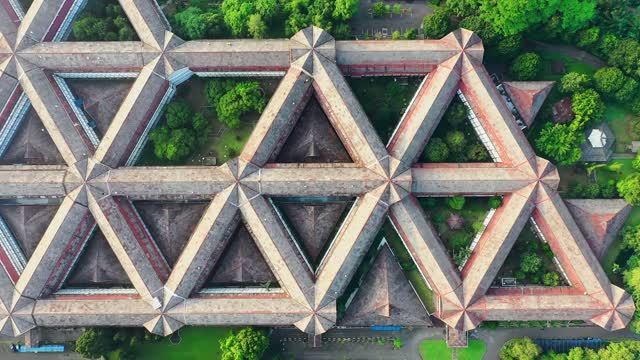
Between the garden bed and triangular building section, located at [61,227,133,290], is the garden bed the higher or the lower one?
the higher one

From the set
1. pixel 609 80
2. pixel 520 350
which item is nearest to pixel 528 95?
pixel 609 80

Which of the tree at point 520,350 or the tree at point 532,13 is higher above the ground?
the tree at point 532,13

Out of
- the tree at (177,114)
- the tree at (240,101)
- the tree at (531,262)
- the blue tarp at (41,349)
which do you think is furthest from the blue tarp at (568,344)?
the blue tarp at (41,349)

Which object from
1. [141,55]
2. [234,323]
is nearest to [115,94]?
[141,55]

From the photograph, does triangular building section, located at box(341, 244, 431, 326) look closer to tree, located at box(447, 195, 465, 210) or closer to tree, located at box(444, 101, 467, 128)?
tree, located at box(447, 195, 465, 210)

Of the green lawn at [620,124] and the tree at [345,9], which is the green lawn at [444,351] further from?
the tree at [345,9]

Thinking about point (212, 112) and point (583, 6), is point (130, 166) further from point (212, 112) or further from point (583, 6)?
point (583, 6)

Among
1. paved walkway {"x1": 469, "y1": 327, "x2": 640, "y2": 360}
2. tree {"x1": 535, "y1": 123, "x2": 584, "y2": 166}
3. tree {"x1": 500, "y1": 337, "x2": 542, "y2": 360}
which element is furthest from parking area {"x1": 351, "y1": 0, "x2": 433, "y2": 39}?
tree {"x1": 500, "y1": 337, "x2": 542, "y2": 360}
